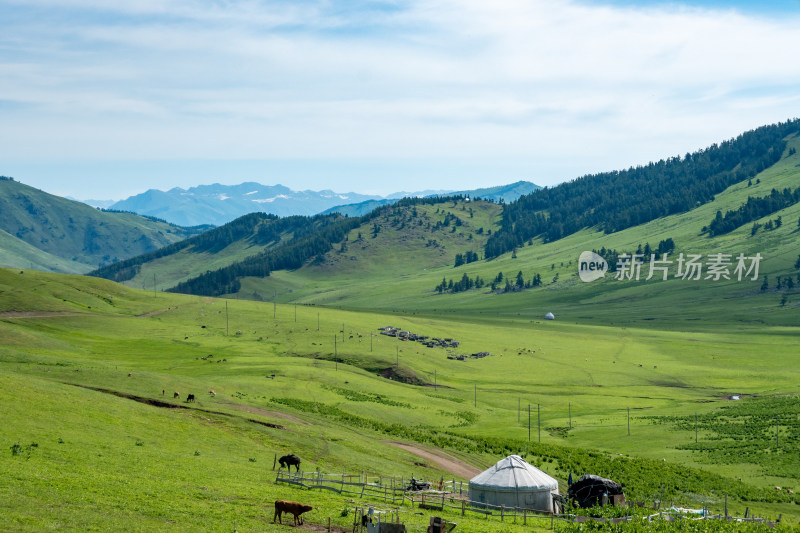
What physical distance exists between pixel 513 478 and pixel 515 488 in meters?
0.84

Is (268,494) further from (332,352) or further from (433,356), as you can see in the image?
(433,356)

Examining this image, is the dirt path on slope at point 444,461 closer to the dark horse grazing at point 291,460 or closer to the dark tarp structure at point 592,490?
the dark tarp structure at point 592,490

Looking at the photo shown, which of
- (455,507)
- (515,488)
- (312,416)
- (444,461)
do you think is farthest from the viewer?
(312,416)

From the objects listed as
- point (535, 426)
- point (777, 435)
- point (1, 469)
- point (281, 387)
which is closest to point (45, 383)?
point (1, 469)

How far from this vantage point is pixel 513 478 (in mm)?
54594

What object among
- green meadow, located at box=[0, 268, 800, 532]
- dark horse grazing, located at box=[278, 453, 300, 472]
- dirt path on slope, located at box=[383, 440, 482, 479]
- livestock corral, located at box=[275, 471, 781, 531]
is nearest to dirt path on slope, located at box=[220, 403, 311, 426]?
green meadow, located at box=[0, 268, 800, 532]

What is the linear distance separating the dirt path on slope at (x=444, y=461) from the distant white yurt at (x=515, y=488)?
38.9ft

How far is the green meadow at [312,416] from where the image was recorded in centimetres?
4178

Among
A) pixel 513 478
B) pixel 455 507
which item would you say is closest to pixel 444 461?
pixel 513 478

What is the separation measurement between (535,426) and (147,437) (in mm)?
64859

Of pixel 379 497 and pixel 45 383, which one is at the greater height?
pixel 45 383

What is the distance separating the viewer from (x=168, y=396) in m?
77.3

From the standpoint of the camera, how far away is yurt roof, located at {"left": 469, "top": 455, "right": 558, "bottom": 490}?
2140 inches

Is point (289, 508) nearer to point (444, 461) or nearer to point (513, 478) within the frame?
point (513, 478)
